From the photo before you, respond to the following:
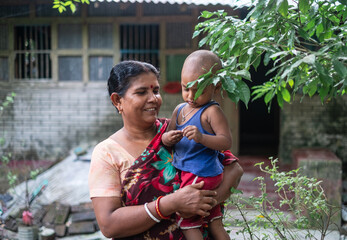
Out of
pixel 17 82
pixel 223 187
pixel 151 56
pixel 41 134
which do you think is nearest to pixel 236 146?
pixel 151 56

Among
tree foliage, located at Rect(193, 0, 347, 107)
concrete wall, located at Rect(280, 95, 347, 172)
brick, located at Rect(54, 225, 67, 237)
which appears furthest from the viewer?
concrete wall, located at Rect(280, 95, 347, 172)

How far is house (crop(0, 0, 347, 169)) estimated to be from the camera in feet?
24.0

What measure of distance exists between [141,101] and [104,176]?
41 cm

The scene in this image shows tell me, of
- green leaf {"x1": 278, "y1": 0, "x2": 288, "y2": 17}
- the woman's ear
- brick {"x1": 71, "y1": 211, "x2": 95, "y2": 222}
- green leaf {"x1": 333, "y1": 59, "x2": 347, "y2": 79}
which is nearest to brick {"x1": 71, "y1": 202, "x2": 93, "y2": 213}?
brick {"x1": 71, "y1": 211, "x2": 95, "y2": 222}

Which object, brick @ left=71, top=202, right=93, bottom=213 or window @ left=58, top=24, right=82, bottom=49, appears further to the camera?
window @ left=58, top=24, right=82, bottom=49

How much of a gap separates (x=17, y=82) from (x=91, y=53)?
1610mm

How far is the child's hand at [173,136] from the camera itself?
193cm

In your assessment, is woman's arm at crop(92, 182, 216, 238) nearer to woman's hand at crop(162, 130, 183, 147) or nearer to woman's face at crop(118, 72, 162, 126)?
woman's hand at crop(162, 130, 183, 147)

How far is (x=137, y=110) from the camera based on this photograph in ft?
6.53

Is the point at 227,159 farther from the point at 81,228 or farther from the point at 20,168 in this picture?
the point at 20,168

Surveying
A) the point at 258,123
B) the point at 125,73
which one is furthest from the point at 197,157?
the point at 258,123

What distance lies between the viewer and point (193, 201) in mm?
1838

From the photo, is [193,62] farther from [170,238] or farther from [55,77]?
[55,77]

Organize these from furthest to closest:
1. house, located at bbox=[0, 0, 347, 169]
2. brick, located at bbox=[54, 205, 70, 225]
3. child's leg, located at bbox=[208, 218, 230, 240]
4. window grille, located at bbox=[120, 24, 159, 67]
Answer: window grille, located at bbox=[120, 24, 159, 67] < house, located at bbox=[0, 0, 347, 169] < brick, located at bbox=[54, 205, 70, 225] < child's leg, located at bbox=[208, 218, 230, 240]
